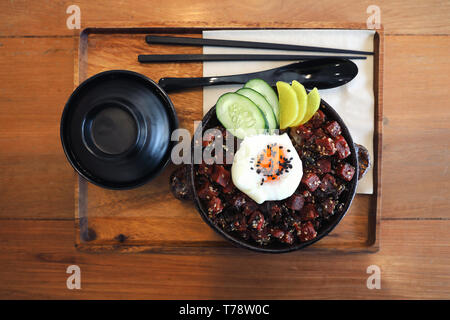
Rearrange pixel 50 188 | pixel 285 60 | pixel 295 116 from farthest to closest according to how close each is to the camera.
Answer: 1. pixel 50 188
2. pixel 285 60
3. pixel 295 116

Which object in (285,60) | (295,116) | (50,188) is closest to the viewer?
(295,116)

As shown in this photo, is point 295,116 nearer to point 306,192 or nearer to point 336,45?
point 306,192

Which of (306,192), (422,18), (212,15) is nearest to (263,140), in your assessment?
(306,192)

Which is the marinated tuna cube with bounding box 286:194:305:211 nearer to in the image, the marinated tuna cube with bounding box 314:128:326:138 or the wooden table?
the marinated tuna cube with bounding box 314:128:326:138

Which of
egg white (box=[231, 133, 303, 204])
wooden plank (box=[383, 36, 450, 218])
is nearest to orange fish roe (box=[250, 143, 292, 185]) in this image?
egg white (box=[231, 133, 303, 204])
